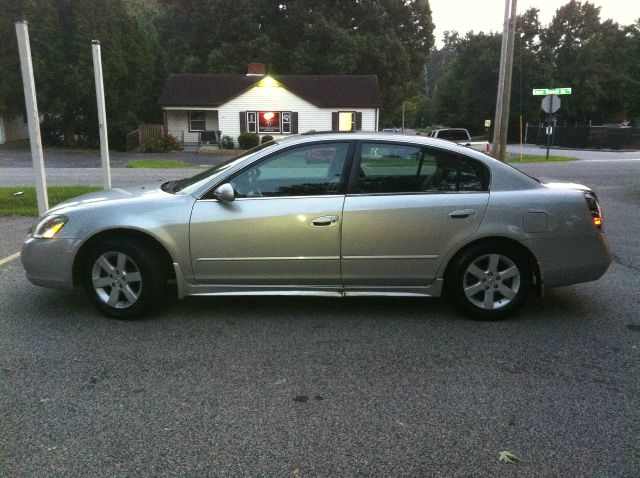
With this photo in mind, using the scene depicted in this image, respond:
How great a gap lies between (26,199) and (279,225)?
848cm

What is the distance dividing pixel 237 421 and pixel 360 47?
154 ft

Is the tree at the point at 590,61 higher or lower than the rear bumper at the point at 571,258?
higher

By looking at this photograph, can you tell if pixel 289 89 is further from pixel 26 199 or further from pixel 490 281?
pixel 490 281

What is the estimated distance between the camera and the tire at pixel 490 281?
4711 mm

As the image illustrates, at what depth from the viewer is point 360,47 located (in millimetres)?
46656

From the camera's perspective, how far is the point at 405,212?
15.3 feet

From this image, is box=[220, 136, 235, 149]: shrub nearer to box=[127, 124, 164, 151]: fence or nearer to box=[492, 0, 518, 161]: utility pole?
box=[127, 124, 164, 151]: fence

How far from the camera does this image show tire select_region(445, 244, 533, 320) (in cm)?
471

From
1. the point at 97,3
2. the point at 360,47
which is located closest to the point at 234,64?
the point at 360,47

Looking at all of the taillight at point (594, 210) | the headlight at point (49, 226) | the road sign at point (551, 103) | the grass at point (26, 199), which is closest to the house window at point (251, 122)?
the road sign at point (551, 103)

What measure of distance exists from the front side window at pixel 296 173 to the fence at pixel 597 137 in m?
43.7

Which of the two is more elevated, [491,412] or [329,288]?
[329,288]

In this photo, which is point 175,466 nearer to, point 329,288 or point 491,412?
point 491,412

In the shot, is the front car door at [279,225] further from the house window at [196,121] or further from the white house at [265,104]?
the house window at [196,121]
